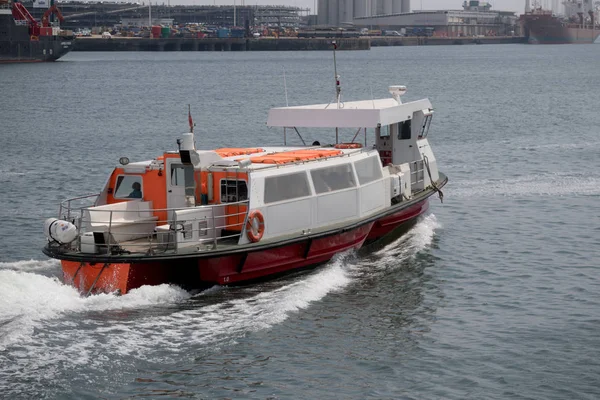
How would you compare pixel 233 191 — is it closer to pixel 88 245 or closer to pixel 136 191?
pixel 136 191

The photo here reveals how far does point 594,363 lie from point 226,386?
6798 millimetres

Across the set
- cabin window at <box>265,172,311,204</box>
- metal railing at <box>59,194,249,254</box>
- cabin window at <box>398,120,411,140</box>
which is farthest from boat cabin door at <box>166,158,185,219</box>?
cabin window at <box>398,120,411,140</box>

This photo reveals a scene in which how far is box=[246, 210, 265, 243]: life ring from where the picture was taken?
22.8 metres

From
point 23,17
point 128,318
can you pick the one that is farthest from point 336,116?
point 23,17

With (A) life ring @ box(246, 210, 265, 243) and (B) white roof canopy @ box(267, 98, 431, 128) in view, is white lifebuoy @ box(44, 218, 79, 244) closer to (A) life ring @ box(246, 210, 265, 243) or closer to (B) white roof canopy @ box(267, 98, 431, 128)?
(A) life ring @ box(246, 210, 265, 243)

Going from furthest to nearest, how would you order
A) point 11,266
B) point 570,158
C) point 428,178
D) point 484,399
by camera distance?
point 570,158 < point 428,178 < point 11,266 < point 484,399

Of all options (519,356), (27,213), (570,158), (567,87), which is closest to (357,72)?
(567,87)

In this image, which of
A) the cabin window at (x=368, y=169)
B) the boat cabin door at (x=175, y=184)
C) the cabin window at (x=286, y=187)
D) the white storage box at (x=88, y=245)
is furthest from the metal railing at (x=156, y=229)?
the cabin window at (x=368, y=169)

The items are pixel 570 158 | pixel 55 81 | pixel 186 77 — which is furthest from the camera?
pixel 186 77

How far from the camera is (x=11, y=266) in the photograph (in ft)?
83.0

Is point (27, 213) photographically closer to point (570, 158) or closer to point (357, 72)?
point (570, 158)

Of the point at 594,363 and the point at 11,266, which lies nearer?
the point at 594,363

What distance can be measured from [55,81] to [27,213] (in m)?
87.5

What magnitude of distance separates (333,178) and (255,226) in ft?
10.7
